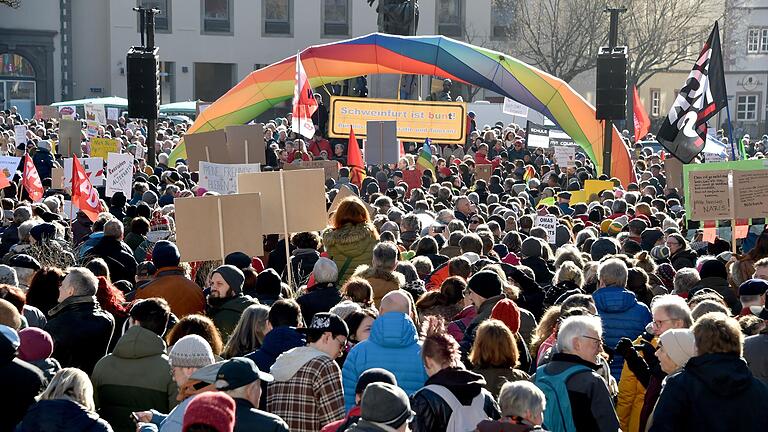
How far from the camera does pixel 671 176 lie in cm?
1897

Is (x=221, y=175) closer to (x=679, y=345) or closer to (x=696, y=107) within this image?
(x=696, y=107)

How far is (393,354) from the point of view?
625 cm

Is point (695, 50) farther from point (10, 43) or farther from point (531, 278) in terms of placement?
point (531, 278)

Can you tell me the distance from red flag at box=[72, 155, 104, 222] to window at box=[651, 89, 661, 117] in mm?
51527

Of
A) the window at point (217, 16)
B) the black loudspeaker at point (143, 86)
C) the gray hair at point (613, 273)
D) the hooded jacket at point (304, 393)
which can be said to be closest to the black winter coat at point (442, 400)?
the hooded jacket at point (304, 393)

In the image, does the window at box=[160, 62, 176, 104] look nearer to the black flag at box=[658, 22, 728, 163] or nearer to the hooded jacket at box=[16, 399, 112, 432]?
the black flag at box=[658, 22, 728, 163]

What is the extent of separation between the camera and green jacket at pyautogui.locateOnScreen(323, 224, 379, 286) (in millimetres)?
9906

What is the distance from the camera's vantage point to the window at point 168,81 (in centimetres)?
5316

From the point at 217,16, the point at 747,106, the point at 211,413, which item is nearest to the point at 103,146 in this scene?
the point at 211,413

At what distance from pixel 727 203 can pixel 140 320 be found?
697cm

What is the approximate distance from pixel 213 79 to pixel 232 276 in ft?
158

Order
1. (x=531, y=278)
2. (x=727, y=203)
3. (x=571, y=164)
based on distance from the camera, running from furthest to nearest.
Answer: (x=571, y=164), (x=727, y=203), (x=531, y=278)

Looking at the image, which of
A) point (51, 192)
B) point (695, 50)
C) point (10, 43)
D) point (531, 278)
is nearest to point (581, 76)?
point (695, 50)

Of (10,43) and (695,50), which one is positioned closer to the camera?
(10,43)
